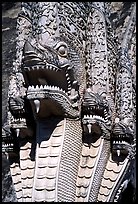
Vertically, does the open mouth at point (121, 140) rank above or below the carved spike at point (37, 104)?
below

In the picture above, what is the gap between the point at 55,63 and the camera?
6.68 ft

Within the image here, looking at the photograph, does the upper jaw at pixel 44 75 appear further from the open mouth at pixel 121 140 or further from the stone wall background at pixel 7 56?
the stone wall background at pixel 7 56

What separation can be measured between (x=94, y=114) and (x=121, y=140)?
16cm

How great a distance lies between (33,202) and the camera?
6.75ft

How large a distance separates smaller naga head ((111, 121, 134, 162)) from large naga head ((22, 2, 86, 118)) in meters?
0.17

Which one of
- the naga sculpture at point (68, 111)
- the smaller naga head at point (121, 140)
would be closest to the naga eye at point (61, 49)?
the naga sculpture at point (68, 111)

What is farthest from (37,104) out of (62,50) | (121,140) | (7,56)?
(7,56)

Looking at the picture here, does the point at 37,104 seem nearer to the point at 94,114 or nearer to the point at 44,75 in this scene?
the point at 44,75

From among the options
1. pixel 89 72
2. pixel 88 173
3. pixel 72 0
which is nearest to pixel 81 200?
pixel 88 173

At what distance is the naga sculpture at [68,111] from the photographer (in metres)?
2.05

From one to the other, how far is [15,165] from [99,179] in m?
0.34

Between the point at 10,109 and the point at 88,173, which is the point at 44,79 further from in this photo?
the point at 88,173

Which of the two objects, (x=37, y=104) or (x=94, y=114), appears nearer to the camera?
(x=37, y=104)

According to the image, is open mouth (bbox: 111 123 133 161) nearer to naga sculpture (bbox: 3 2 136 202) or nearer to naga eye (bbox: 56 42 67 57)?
naga sculpture (bbox: 3 2 136 202)
